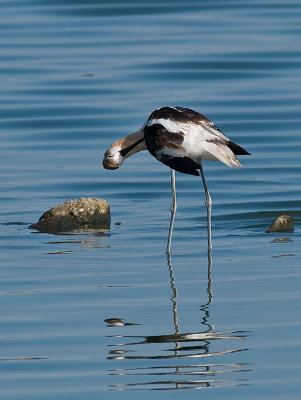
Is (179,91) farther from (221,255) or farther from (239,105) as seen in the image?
(221,255)

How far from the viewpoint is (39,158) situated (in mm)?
13375

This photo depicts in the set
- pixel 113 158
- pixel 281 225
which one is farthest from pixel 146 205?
pixel 281 225

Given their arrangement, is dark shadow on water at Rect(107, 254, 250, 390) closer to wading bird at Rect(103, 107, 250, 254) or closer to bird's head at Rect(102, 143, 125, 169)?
wading bird at Rect(103, 107, 250, 254)

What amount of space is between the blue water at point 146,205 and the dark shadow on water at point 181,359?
1cm

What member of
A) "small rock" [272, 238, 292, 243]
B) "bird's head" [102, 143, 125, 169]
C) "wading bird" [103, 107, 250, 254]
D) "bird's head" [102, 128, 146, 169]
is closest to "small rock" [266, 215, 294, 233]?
"small rock" [272, 238, 292, 243]

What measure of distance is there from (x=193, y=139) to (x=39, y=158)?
15.3 ft

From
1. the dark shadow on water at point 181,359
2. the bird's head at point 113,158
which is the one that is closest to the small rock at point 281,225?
the bird's head at point 113,158

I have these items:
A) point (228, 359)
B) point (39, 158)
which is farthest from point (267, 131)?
point (228, 359)

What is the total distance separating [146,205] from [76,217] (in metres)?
1.20

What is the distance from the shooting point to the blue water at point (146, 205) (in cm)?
626

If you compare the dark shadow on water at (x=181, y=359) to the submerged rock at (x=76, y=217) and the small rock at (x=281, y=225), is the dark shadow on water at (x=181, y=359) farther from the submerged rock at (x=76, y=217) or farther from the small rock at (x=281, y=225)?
the submerged rock at (x=76, y=217)

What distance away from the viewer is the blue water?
6.26 metres

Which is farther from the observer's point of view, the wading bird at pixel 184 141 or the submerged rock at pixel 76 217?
the submerged rock at pixel 76 217

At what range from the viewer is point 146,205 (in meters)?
11.4
